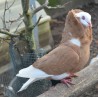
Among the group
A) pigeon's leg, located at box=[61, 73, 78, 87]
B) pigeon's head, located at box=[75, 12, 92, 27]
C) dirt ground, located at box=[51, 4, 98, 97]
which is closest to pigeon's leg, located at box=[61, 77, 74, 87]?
pigeon's leg, located at box=[61, 73, 78, 87]

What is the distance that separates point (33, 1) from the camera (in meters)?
3.43

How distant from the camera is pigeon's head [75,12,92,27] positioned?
6.78 feet

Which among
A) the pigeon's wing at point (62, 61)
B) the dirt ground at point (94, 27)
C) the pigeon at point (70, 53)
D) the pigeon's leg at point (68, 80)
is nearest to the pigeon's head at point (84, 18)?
the pigeon at point (70, 53)

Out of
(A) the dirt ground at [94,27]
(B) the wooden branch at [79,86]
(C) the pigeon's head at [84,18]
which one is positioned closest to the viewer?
(C) the pigeon's head at [84,18]

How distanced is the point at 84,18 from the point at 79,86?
0.43m

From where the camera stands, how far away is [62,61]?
6.89 feet

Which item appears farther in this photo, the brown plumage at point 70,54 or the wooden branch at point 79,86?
the wooden branch at point 79,86

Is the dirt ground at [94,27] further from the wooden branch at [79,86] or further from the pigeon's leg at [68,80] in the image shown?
the pigeon's leg at [68,80]

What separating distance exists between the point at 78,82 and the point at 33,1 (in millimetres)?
1325

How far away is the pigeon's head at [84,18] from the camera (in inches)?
81.4

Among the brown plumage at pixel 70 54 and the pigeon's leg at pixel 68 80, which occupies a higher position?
the brown plumage at pixel 70 54

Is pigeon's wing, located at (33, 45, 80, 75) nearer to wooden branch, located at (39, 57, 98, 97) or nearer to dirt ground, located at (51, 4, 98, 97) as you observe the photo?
wooden branch, located at (39, 57, 98, 97)

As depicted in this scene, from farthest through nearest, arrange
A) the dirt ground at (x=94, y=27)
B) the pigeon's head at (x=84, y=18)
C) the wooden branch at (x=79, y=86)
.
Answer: the dirt ground at (x=94, y=27), the wooden branch at (x=79, y=86), the pigeon's head at (x=84, y=18)

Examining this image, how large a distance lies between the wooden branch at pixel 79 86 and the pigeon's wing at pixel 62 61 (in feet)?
0.45
